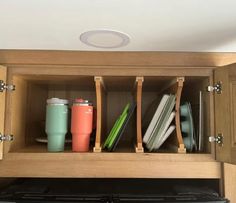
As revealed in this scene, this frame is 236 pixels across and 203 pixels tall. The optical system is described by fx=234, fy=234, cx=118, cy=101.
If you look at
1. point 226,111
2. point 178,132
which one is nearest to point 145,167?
point 178,132

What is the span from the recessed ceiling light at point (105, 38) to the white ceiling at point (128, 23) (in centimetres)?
2

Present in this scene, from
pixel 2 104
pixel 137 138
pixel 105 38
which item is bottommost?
pixel 137 138

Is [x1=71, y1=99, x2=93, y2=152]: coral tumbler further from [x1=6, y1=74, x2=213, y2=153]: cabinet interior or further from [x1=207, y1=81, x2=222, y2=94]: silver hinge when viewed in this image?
[x1=207, y1=81, x2=222, y2=94]: silver hinge

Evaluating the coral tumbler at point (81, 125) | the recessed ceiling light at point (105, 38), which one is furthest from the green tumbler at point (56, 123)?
the recessed ceiling light at point (105, 38)

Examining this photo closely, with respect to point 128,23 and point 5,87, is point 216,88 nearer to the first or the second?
point 128,23

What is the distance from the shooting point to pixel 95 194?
79 cm

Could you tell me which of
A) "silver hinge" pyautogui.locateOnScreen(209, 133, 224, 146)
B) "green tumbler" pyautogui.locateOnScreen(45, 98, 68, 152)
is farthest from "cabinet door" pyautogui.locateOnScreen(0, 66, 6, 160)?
"silver hinge" pyautogui.locateOnScreen(209, 133, 224, 146)

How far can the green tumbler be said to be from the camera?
34.0 inches

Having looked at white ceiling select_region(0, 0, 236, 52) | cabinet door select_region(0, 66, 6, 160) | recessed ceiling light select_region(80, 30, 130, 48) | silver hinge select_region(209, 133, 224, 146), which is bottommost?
silver hinge select_region(209, 133, 224, 146)

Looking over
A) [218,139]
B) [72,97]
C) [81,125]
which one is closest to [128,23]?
[81,125]

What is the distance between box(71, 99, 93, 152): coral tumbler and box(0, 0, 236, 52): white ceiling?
0.21 m

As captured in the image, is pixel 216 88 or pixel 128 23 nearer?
pixel 128 23

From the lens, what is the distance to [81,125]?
0.86 meters

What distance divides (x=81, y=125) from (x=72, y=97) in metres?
0.46
